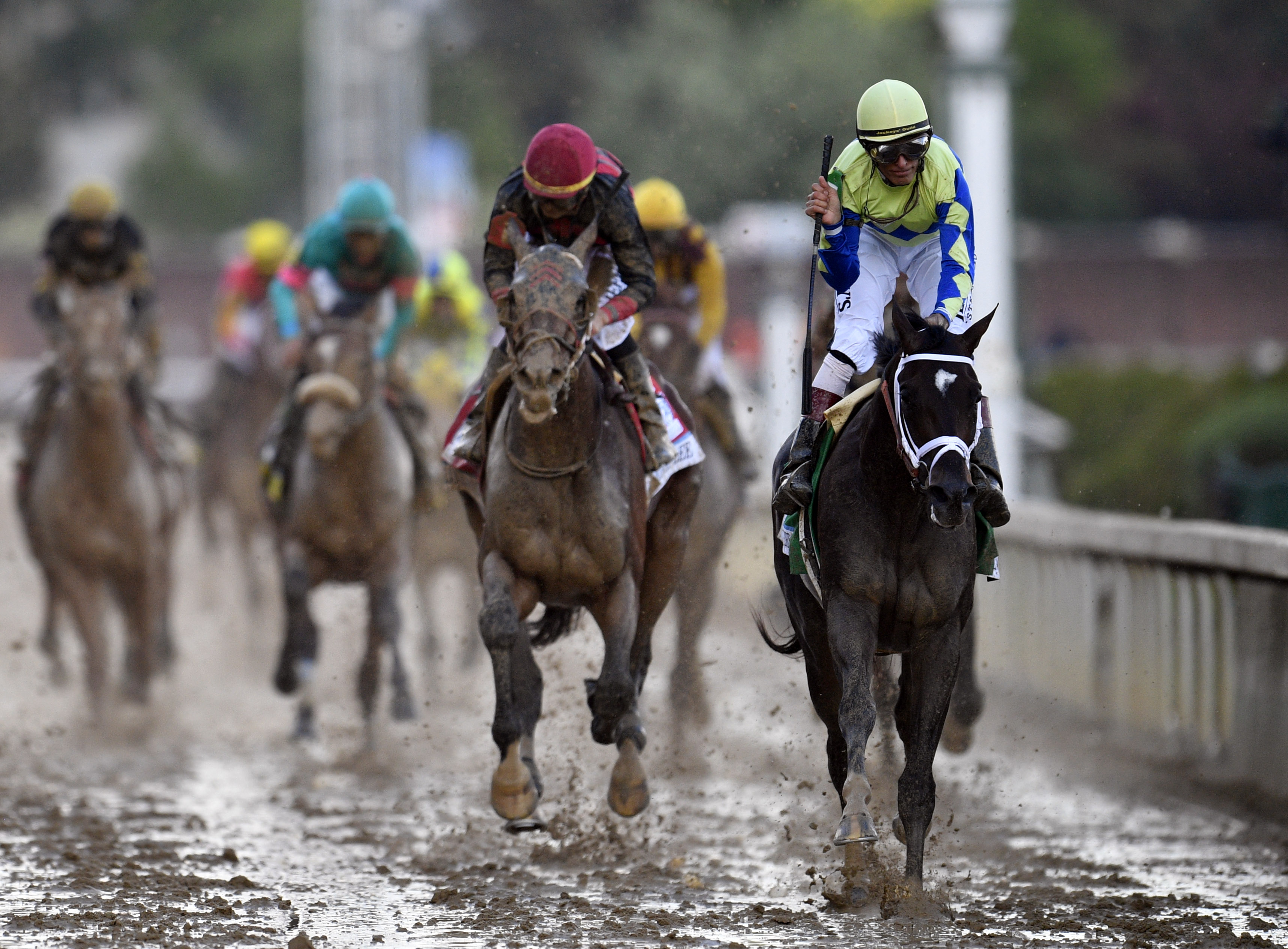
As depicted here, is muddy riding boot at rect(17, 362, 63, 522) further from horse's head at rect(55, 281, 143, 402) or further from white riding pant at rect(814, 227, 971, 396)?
white riding pant at rect(814, 227, 971, 396)

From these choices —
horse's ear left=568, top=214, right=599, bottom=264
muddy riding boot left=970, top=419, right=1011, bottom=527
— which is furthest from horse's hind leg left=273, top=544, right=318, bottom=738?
muddy riding boot left=970, top=419, right=1011, bottom=527

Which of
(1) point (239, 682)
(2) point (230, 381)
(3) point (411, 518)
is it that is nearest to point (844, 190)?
(3) point (411, 518)

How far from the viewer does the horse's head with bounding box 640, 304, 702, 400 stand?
10078 mm

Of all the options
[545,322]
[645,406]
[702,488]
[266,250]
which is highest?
[266,250]

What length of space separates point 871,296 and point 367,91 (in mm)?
18792

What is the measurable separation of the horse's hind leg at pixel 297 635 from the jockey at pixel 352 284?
449mm

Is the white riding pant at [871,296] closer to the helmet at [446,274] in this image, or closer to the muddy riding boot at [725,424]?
the muddy riding boot at [725,424]

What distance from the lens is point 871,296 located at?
6.71 m

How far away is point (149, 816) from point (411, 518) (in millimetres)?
2856

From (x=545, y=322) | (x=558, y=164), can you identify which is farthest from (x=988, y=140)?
(x=545, y=322)

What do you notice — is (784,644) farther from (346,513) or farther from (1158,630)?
(346,513)

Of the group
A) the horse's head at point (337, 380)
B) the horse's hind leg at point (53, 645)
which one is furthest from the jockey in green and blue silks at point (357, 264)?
the horse's hind leg at point (53, 645)

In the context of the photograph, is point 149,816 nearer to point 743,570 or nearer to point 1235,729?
point 1235,729

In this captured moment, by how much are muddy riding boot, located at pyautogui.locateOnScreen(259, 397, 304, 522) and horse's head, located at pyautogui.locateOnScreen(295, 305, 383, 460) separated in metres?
0.06
